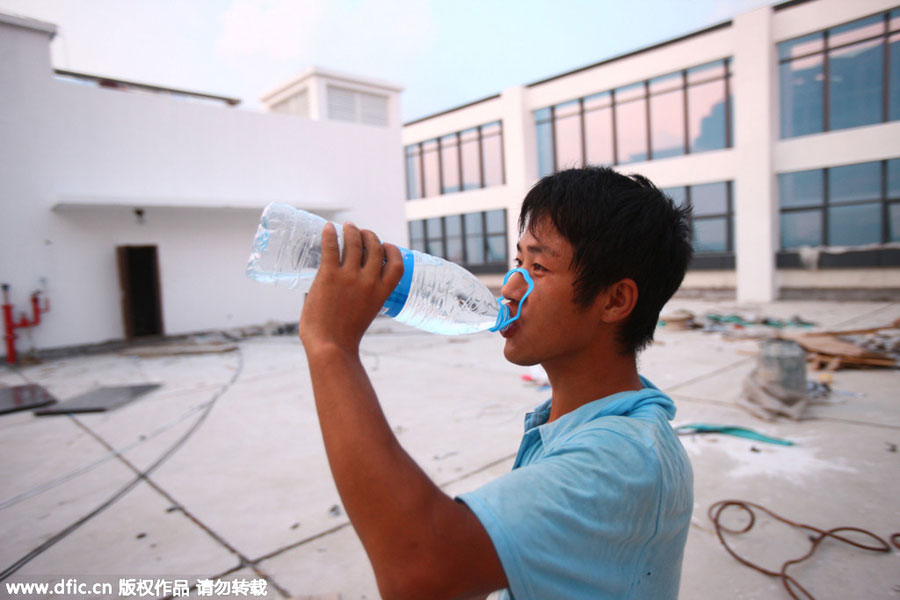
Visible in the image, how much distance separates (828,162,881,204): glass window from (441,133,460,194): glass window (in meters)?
13.0

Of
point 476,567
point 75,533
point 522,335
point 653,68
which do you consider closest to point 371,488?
point 476,567

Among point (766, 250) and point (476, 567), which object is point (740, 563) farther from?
point (766, 250)

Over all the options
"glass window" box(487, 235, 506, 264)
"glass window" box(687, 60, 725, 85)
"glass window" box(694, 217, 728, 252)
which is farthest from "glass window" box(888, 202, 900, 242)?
"glass window" box(487, 235, 506, 264)

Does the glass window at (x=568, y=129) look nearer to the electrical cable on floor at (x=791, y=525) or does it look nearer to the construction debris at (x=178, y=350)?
the construction debris at (x=178, y=350)

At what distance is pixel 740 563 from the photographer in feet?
7.67

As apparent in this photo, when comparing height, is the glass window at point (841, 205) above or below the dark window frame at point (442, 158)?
below

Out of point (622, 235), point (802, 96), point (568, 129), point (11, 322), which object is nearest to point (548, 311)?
point (622, 235)

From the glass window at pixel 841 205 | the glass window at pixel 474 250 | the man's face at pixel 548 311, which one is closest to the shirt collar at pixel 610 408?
the man's face at pixel 548 311

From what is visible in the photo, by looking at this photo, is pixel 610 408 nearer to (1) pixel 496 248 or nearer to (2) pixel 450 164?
(1) pixel 496 248

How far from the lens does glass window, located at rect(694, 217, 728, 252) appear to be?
1557 centimetres

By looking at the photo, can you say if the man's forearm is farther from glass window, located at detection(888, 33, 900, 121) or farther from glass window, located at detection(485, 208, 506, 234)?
glass window, located at detection(485, 208, 506, 234)

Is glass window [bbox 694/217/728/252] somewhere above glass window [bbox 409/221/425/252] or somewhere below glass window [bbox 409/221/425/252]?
below

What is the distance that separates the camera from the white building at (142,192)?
925cm

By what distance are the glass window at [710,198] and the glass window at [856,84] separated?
2949 millimetres
